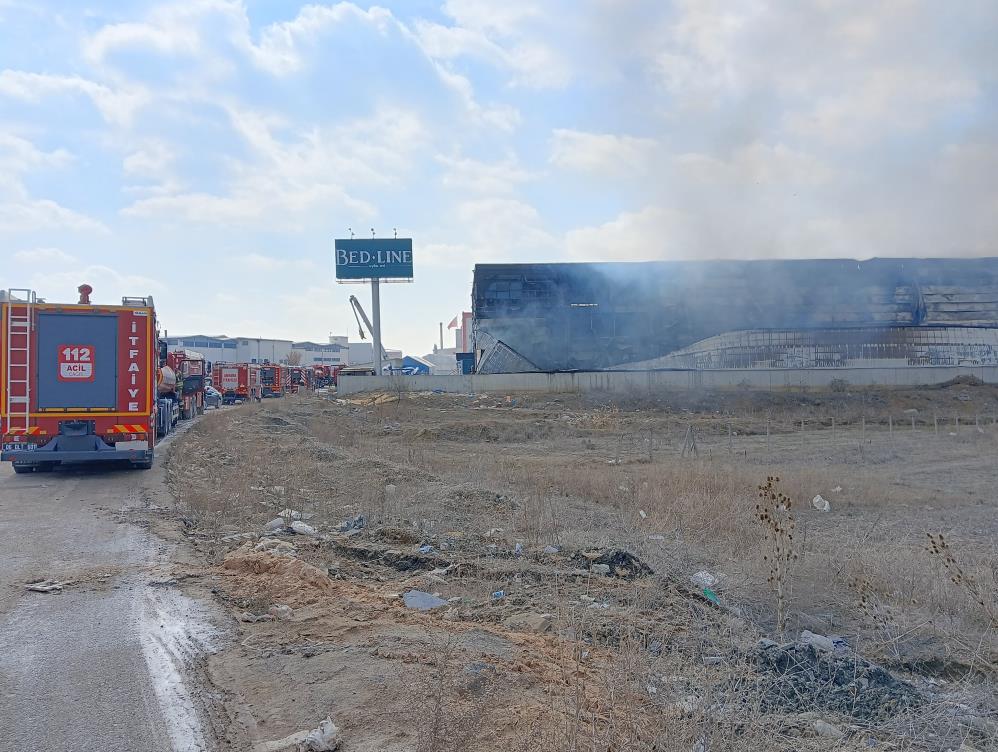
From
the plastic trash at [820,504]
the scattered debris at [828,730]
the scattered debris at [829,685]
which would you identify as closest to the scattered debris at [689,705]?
the scattered debris at [829,685]

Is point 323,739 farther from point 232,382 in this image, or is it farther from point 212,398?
point 232,382

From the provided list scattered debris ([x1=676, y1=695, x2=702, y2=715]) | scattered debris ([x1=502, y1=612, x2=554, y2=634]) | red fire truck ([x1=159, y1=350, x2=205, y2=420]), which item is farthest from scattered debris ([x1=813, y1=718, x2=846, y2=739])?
red fire truck ([x1=159, y1=350, x2=205, y2=420])

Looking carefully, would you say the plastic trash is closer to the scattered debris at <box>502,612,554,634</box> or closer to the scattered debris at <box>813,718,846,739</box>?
the scattered debris at <box>502,612,554,634</box>

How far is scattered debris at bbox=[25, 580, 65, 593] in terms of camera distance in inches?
252

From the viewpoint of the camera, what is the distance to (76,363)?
13.7m

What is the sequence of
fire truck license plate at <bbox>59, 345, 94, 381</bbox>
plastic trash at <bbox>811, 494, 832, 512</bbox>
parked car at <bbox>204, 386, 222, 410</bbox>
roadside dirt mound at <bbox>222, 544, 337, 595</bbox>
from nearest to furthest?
roadside dirt mound at <bbox>222, 544, 337, 595</bbox>, plastic trash at <bbox>811, 494, 832, 512</bbox>, fire truck license plate at <bbox>59, 345, 94, 381</bbox>, parked car at <bbox>204, 386, 222, 410</bbox>

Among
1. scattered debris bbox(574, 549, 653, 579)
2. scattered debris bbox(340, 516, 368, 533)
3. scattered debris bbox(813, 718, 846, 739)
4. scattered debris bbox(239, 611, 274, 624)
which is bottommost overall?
scattered debris bbox(239, 611, 274, 624)

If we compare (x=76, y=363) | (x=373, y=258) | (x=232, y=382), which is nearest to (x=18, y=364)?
(x=76, y=363)

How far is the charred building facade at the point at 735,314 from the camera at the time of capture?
48.8 m

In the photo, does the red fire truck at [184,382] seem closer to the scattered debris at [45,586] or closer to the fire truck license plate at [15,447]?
the fire truck license plate at [15,447]

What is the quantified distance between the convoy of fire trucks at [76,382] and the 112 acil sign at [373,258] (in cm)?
3745

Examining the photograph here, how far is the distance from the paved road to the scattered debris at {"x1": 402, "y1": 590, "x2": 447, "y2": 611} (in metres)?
1.60

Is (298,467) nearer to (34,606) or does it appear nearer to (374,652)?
(34,606)

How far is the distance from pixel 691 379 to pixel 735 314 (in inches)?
348
